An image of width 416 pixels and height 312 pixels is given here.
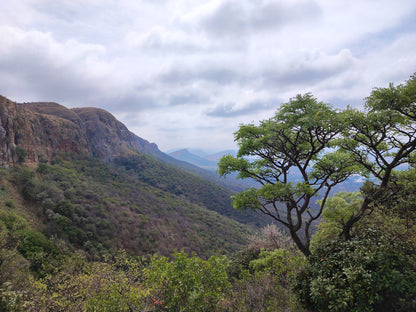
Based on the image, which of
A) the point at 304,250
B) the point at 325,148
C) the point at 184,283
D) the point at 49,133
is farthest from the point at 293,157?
the point at 49,133

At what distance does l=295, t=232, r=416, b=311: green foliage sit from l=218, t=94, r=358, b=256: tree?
2.38m

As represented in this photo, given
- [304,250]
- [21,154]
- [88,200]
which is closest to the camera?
[304,250]

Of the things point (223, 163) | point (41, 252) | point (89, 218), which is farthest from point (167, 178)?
point (223, 163)

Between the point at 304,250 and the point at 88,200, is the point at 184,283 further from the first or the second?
the point at 88,200

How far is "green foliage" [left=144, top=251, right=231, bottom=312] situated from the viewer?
151 inches

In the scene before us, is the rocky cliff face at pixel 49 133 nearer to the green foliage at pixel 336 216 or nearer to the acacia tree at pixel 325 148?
the acacia tree at pixel 325 148

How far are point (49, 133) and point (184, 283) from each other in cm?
6211

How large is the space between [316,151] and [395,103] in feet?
8.64

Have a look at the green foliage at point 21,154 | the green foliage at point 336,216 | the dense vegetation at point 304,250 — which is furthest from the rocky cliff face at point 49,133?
the green foliage at point 336,216

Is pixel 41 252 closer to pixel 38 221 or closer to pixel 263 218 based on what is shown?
pixel 38 221

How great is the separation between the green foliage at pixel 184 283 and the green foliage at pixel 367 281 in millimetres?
2145

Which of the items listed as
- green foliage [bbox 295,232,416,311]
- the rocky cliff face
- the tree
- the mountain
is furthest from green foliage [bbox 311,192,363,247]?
the rocky cliff face

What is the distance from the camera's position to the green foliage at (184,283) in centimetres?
383

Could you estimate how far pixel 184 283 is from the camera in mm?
3869
